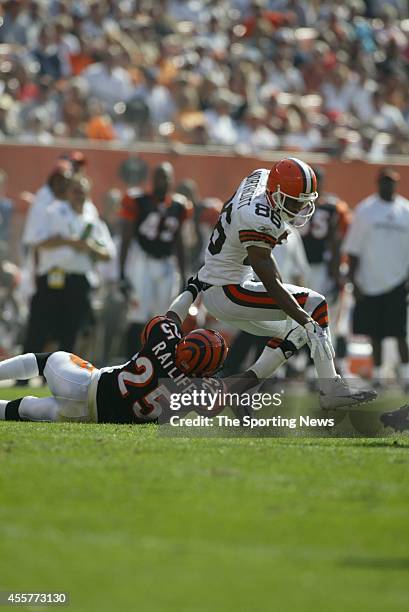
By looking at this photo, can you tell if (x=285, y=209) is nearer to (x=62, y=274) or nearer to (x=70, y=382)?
(x=70, y=382)

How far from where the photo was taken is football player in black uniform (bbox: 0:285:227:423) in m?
6.76

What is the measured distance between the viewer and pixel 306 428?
6914 mm

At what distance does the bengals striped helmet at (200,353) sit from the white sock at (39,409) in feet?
3.09

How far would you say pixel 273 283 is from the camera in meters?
7.31

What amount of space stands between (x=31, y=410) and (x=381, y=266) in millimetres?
5666

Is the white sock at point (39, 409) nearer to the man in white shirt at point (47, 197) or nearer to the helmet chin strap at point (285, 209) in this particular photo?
the helmet chin strap at point (285, 209)

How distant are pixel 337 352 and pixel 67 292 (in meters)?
3.07

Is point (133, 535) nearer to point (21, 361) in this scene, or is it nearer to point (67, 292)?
point (21, 361)

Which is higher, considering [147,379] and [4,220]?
[4,220]

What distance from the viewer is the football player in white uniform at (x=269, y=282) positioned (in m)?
7.24

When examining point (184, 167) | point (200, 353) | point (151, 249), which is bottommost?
point (200, 353)

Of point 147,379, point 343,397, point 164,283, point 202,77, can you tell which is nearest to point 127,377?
point 147,379

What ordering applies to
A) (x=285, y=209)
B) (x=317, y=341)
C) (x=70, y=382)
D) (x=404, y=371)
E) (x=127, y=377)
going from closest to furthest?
(x=127, y=377) → (x=70, y=382) → (x=317, y=341) → (x=285, y=209) → (x=404, y=371)

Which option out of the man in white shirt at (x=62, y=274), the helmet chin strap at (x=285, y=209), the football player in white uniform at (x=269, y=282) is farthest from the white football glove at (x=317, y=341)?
the man in white shirt at (x=62, y=274)
